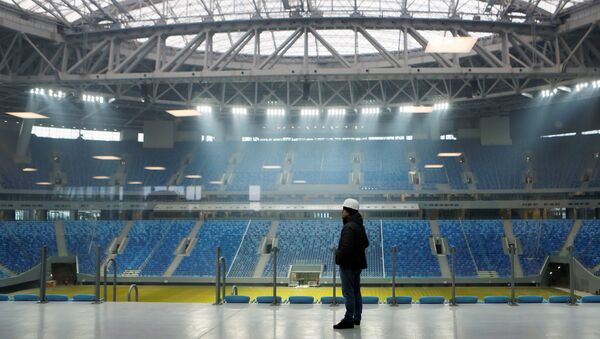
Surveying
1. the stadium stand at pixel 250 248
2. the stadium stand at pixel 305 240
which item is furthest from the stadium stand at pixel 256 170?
the stadium stand at pixel 305 240

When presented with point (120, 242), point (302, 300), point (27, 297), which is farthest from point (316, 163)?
point (27, 297)

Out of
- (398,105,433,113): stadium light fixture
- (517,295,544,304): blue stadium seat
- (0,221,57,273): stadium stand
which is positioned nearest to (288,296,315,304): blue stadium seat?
(517,295,544,304): blue stadium seat

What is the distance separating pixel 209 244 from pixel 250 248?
2510 mm

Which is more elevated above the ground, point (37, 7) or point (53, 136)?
point (37, 7)

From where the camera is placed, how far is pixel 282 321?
7066mm

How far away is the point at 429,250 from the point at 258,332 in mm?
25331

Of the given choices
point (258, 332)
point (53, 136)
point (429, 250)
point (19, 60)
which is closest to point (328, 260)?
point (429, 250)

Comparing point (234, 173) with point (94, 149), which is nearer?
point (94, 149)

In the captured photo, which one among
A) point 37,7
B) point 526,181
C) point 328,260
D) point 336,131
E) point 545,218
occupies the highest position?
point 37,7

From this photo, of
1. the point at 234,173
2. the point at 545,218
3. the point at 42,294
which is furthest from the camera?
the point at 545,218

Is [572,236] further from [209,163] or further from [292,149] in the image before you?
[209,163]

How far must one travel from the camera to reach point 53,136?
951 inches

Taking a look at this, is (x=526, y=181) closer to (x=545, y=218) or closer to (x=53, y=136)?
(x=545, y=218)

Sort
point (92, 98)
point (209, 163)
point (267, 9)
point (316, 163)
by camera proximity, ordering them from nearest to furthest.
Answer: point (267, 9), point (92, 98), point (316, 163), point (209, 163)
